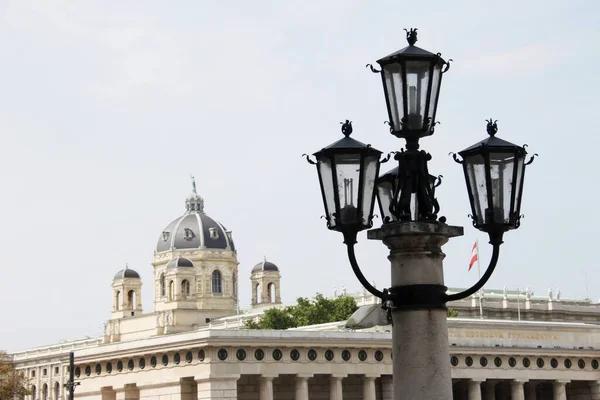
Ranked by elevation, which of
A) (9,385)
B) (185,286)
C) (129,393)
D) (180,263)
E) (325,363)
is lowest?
(129,393)

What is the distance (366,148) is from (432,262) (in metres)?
1.38

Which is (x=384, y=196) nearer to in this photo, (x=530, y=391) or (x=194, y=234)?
(x=530, y=391)

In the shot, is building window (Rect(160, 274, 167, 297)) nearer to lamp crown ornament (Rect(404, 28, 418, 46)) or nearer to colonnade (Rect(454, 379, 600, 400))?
colonnade (Rect(454, 379, 600, 400))

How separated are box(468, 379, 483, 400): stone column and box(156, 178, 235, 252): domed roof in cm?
7514

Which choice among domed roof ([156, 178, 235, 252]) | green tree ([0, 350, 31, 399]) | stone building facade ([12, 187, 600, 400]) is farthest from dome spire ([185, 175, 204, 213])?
stone building facade ([12, 187, 600, 400])

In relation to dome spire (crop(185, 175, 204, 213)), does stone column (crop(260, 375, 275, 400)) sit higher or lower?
lower

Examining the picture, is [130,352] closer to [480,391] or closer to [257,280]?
[480,391]

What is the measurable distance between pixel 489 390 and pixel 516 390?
7.03 ft

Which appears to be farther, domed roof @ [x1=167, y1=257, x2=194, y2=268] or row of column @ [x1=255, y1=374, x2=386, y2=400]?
domed roof @ [x1=167, y1=257, x2=194, y2=268]

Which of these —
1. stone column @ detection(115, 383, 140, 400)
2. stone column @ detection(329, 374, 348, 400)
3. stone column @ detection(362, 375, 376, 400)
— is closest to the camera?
stone column @ detection(329, 374, 348, 400)

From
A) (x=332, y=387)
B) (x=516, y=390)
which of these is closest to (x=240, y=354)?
(x=332, y=387)

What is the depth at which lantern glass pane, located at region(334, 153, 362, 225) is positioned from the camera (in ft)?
40.5

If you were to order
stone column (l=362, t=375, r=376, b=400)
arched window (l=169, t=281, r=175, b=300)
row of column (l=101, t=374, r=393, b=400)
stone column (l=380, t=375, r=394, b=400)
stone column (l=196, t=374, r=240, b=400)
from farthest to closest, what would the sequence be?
arched window (l=169, t=281, r=175, b=300) < stone column (l=380, t=375, r=394, b=400) < stone column (l=362, t=375, r=376, b=400) < row of column (l=101, t=374, r=393, b=400) < stone column (l=196, t=374, r=240, b=400)

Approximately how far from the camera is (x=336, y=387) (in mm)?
66812
